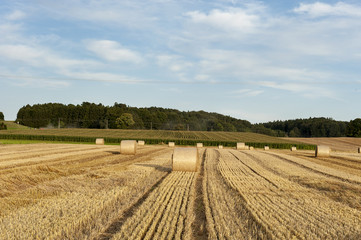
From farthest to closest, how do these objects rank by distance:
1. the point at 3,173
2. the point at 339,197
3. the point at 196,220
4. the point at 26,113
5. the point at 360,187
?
the point at 26,113
the point at 3,173
the point at 360,187
the point at 339,197
the point at 196,220

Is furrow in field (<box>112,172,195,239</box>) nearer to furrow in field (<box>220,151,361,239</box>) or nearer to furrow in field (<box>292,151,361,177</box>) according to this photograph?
furrow in field (<box>220,151,361,239</box>)

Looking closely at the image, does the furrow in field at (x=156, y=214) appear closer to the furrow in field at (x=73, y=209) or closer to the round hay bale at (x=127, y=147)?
the furrow in field at (x=73, y=209)

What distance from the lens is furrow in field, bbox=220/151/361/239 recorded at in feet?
20.5

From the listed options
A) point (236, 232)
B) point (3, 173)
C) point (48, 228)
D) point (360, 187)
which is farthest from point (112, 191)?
point (360, 187)

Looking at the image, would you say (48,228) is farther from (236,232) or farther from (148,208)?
(236,232)

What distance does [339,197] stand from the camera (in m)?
9.80

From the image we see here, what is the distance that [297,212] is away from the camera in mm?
7633

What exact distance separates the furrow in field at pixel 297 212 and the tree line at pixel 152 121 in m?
113

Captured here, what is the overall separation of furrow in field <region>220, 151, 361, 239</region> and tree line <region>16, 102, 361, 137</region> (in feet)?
371

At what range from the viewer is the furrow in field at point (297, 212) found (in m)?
6.24

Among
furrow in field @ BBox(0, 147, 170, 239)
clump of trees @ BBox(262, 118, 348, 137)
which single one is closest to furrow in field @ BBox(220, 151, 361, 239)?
furrow in field @ BBox(0, 147, 170, 239)

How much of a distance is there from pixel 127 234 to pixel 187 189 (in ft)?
14.9

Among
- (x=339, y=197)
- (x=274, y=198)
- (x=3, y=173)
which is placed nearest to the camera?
(x=274, y=198)

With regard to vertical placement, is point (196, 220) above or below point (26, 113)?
below
